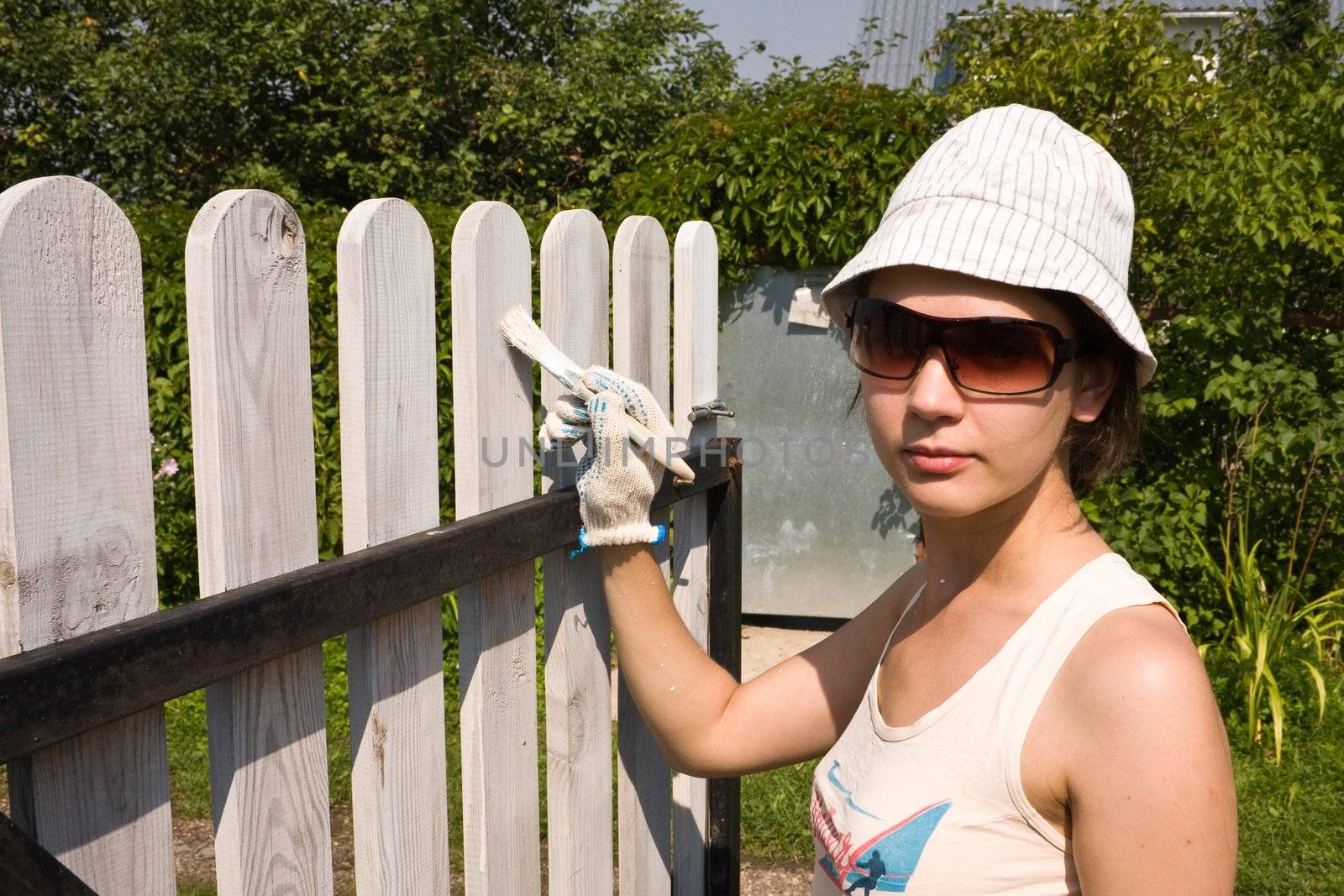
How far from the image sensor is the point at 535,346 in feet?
5.38

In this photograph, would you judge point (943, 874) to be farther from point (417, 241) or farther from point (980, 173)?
point (417, 241)

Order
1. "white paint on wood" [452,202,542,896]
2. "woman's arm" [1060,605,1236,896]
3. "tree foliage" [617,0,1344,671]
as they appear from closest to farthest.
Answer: "woman's arm" [1060,605,1236,896]
"white paint on wood" [452,202,542,896]
"tree foliage" [617,0,1344,671]

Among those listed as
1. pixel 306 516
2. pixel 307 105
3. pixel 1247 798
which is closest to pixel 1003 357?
pixel 306 516

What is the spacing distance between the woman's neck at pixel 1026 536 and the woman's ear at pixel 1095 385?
86mm

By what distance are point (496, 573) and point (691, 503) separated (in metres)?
0.78

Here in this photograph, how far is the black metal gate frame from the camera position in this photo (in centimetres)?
91

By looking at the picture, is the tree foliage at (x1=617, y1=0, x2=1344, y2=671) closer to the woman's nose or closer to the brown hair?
the brown hair

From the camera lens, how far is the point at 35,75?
29.5 feet

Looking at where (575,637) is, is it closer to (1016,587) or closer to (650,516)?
(650,516)

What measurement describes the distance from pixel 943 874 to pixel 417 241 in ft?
3.41

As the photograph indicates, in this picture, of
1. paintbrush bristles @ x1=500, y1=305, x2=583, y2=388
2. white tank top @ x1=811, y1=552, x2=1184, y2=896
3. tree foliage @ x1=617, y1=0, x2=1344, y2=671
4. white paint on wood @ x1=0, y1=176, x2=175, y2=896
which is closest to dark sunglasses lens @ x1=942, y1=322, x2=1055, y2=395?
white tank top @ x1=811, y1=552, x2=1184, y2=896

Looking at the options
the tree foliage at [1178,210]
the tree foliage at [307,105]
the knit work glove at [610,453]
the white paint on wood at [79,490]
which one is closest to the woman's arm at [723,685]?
the knit work glove at [610,453]

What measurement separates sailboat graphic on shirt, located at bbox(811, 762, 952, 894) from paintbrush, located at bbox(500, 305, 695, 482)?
20.9 inches

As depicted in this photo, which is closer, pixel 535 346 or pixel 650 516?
pixel 535 346
